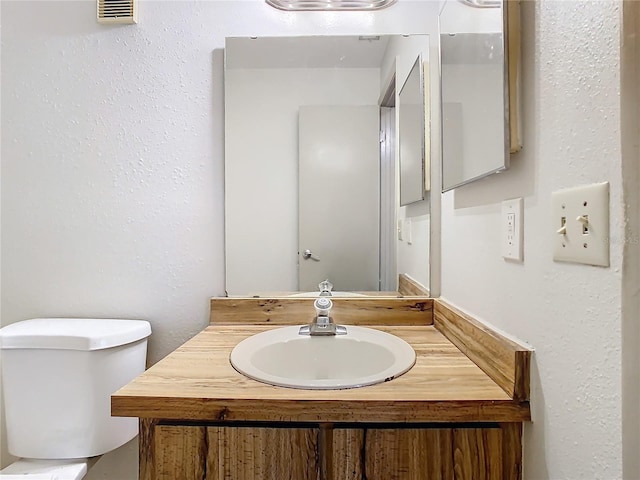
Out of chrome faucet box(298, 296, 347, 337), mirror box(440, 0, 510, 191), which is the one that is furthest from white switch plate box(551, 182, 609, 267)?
chrome faucet box(298, 296, 347, 337)

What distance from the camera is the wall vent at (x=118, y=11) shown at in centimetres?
124

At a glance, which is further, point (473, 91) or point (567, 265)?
point (473, 91)

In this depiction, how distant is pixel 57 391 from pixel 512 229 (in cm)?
120

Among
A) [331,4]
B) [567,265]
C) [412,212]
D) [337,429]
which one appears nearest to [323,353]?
[337,429]

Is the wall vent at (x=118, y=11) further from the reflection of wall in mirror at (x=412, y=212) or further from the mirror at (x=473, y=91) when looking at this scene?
the mirror at (x=473, y=91)

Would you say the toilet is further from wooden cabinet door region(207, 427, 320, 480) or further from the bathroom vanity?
wooden cabinet door region(207, 427, 320, 480)

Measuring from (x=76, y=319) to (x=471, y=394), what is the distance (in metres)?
1.16

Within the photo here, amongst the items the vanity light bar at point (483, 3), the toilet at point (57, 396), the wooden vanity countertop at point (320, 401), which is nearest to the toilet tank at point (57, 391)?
the toilet at point (57, 396)

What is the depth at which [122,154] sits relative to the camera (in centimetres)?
126

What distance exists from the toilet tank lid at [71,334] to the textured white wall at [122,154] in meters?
0.10

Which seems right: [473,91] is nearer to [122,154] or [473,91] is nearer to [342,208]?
[342,208]

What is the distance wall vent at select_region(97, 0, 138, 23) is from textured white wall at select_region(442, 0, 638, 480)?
44.4 inches

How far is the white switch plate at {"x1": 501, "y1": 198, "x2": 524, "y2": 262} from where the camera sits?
706 millimetres

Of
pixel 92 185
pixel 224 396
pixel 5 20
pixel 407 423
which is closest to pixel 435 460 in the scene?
pixel 407 423
